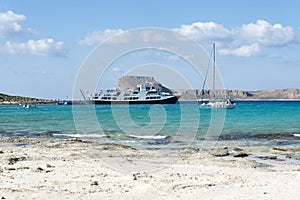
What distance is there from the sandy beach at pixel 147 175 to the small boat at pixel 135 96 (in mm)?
105175

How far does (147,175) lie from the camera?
51.1 ft

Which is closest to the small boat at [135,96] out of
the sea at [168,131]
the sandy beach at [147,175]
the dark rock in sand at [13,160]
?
the sea at [168,131]

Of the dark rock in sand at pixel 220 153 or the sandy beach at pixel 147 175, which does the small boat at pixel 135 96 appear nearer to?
the dark rock in sand at pixel 220 153

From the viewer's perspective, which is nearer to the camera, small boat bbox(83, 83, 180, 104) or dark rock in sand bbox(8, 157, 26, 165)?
dark rock in sand bbox(8, 157, 26, 165)

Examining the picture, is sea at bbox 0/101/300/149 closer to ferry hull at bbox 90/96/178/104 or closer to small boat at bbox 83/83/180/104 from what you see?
small boat at bbox 83/83/180/104

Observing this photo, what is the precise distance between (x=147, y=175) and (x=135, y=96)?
114549 millimetres

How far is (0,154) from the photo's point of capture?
21.1 metres

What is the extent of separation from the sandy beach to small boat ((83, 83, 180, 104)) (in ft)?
345

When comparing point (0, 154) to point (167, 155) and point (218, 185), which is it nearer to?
point (167, 155)

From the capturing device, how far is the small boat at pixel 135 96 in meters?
129

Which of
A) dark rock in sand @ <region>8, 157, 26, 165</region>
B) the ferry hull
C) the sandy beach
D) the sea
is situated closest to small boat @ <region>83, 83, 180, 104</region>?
the ferry hull

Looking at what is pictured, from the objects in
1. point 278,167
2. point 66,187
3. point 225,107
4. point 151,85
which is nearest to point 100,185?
point 66,187

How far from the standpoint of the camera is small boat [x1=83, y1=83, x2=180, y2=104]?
422 feet

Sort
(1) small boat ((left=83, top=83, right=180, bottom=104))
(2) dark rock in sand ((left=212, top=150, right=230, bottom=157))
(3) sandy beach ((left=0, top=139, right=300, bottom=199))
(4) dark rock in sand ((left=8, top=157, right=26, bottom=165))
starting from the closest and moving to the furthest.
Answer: (3) sandy beach ((left=0, top=139, right=300, bottom=199))
(4) dark rock in sand ((left=8, top=157, right=26, bottom=165))
(2) dark rock in sand ((left=212, top=150, right=230, bottom=157))
(1) small boat ((left=83, top=83, right=180, bottom=104))
